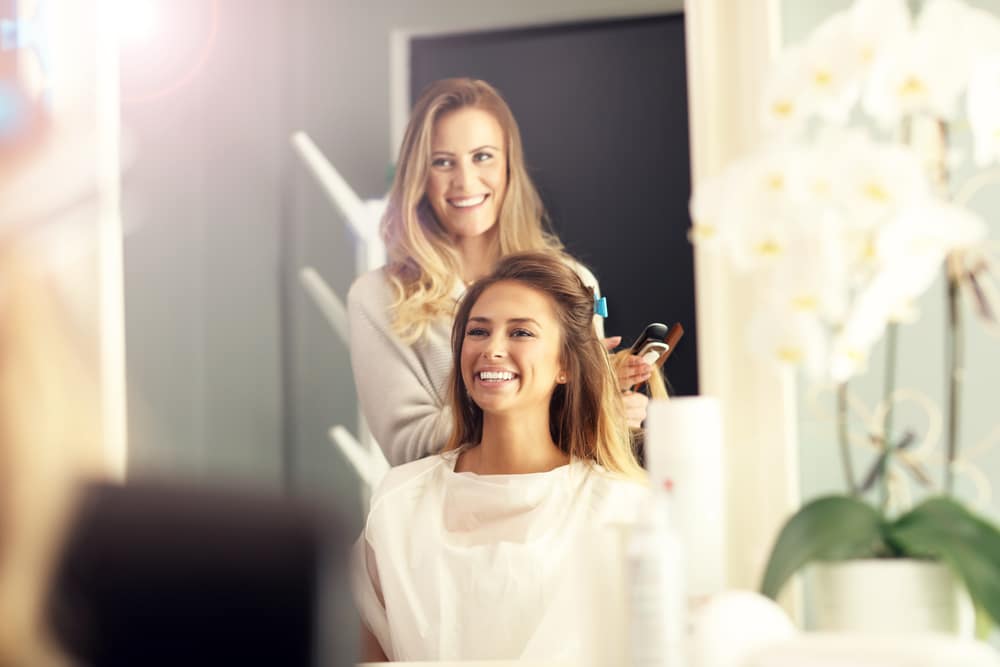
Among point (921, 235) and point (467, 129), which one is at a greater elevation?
point (467, 129)

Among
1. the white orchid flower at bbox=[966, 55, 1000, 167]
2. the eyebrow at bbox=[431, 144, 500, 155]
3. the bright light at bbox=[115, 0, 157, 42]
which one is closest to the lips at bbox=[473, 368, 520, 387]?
the eyebrow at bbox=[431, 144, 500, 155]

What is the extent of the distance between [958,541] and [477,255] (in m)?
0.50

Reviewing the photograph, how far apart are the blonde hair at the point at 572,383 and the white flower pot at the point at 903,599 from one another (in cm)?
23

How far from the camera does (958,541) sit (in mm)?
696

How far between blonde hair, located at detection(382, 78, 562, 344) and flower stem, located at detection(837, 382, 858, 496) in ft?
0.97

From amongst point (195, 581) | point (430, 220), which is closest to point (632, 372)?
point (430, 220)

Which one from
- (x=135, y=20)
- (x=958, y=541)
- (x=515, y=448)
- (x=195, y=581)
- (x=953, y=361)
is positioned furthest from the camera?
(x=135, y=20)

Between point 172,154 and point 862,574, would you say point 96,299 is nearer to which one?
point 172,154

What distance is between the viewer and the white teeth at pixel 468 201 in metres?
1.00

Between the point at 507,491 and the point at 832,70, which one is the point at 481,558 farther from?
the point at 832,70

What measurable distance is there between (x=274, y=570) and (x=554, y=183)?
0.52 meters

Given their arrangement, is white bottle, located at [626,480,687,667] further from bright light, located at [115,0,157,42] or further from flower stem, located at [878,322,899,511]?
bright light, located at [115,0,157,42]

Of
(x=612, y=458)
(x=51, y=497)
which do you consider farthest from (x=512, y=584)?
(x=51, y=497)

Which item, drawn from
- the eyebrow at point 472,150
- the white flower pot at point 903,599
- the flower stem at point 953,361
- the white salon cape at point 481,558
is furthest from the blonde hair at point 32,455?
the flower stem at point 953,361
